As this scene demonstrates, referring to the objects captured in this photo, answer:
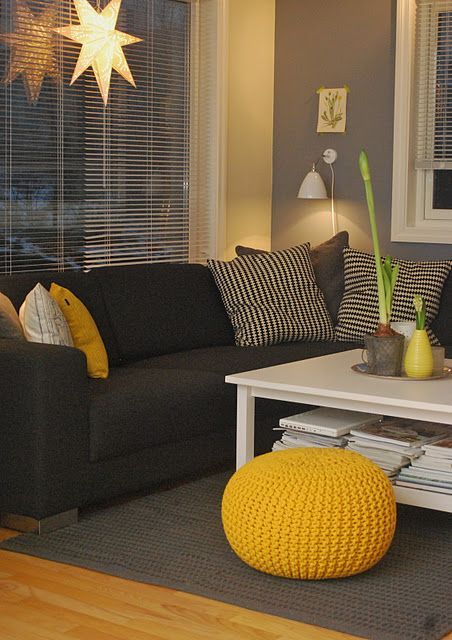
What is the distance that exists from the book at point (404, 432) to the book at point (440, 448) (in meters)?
0.04

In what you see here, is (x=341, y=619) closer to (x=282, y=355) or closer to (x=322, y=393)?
(x=322, y=393)

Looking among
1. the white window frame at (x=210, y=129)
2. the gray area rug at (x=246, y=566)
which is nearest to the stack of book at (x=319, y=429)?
the gray area rug at (x=246, y=566)

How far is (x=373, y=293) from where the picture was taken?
17.1 ft

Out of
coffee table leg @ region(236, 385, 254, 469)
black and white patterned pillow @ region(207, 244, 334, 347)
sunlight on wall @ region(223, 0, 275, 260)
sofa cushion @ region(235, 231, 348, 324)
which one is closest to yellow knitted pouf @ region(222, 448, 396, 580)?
coffee table leg @ region(236, 385, 254, 469)

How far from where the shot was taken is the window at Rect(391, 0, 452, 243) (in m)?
5.67

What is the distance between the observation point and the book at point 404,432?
3660 millimetres

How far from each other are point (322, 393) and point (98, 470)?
0.84 metres

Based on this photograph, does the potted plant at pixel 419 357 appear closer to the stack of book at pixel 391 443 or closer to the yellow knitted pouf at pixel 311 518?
the stack of book at pixel 391 443

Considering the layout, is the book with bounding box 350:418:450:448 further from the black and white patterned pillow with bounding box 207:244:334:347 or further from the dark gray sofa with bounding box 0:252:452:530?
the black and white patterned pillow with bounding box 207:244:334:347

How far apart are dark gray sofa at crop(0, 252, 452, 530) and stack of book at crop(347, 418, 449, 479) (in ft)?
2.40

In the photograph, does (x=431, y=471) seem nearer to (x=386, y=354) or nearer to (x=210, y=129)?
(x=386, y=354)

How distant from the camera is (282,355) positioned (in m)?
4.79

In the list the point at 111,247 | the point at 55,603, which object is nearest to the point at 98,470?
the point at 55,603

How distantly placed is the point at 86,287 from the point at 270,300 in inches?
37.0
